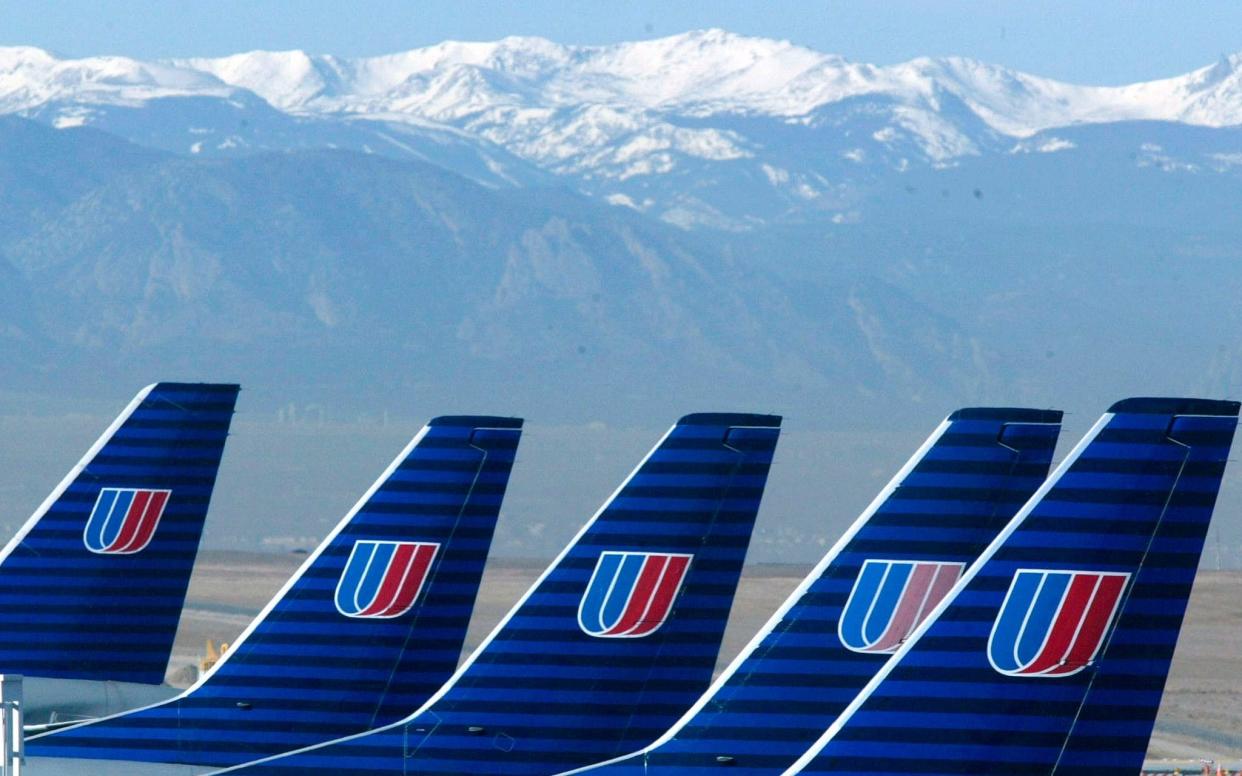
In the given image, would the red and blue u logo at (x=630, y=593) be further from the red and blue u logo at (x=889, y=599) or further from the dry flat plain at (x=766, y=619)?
the dry flat plain at (x=766, y=619)

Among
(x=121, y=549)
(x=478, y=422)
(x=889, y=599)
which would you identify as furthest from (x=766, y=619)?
(x=889, y=599)

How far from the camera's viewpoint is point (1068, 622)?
1814 centimetres

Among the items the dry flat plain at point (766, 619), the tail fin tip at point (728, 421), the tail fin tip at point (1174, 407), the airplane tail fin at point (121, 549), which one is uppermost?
the tail fin tip at point (1174, 407)

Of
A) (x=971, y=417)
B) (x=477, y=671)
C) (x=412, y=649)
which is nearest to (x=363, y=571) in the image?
(x=412, y=649)

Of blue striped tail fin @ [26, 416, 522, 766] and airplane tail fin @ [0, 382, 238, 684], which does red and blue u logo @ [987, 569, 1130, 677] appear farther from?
airplane tail fin @ [0, 382, 238, 684]

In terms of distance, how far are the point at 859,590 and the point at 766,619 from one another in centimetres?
8915

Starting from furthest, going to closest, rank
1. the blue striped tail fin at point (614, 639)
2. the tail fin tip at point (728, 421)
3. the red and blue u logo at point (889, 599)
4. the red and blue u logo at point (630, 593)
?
the tail fin tip at point (728, 421), the red and blue u logo at point (630, 593), the blue striped tail fin at point (614, 639), the red and blue u logo at point (889, 599)

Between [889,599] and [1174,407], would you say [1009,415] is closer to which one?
[889,599]

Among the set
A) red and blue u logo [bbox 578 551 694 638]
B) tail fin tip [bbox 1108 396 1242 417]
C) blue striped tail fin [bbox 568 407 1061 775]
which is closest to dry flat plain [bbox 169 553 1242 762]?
red and blue u logo [bbox 578 551 694 638]

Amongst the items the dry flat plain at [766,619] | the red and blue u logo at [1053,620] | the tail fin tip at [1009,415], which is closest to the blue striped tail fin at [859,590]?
the tail fin tip at [1009,415]

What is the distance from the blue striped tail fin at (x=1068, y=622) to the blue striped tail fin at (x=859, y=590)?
2.36 m

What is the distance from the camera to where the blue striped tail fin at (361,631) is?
83.4 feet

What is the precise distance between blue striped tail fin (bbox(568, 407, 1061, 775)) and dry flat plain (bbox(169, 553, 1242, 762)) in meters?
35.9

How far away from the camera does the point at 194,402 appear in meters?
31.5
